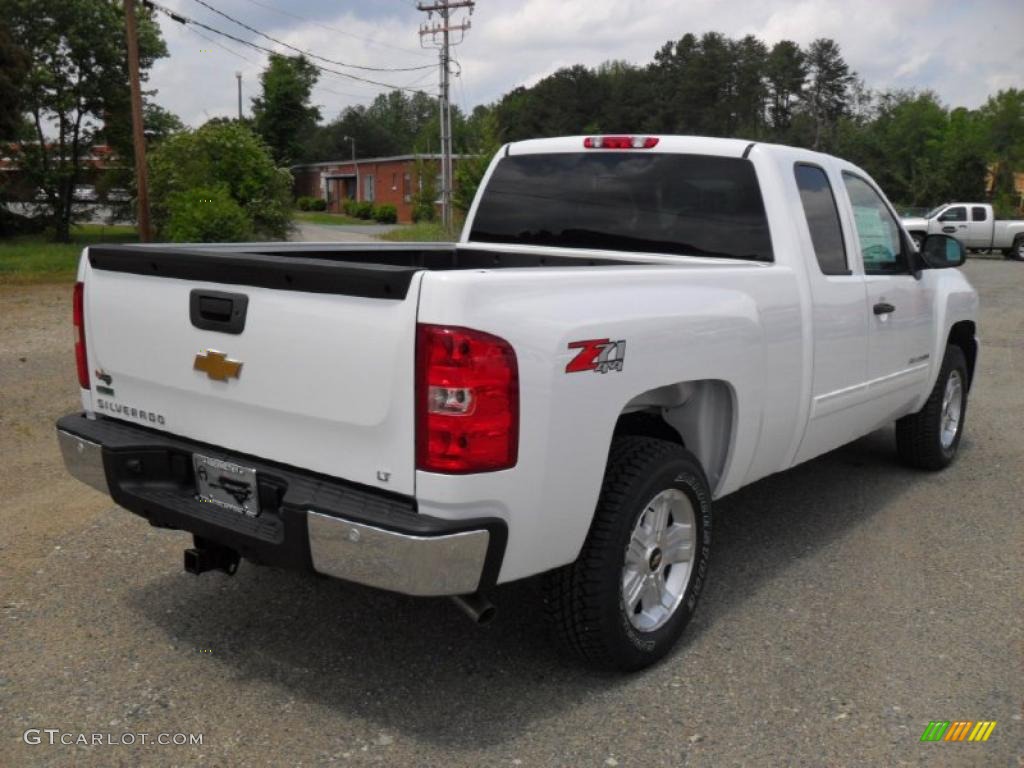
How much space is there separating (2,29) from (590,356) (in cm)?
3290

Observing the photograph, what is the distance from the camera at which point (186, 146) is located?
76.5ft

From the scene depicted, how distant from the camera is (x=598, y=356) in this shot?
305cm

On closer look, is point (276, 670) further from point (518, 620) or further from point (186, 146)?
point (186, 146)

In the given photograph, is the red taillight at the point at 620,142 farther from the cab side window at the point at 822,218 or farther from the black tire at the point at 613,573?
the black tire at the point at 613,573

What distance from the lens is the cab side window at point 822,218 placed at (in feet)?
15.0

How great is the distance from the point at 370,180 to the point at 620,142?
75791mm

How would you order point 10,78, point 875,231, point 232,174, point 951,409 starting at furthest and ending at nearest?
1. point 10,78
2. point 232,174
3. point 951,409
4. point 875,231

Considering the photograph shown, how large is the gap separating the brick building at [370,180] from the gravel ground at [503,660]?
4982 centimetres

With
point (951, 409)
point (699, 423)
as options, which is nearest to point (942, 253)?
point (951, 409)

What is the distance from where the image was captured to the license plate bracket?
10.3ft

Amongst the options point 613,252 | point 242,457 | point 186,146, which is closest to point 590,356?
point 242,457

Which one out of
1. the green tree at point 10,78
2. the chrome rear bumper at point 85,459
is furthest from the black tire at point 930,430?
the green tree at point 10,78

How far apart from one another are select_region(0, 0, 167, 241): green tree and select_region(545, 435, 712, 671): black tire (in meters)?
36.3

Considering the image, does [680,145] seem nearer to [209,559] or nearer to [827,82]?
[209,559]
